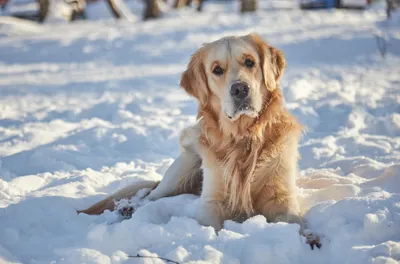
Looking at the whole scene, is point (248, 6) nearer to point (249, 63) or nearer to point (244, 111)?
point (249, 63)

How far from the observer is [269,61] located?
152 inches

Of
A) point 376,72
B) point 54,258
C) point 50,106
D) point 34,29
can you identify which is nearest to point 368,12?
point 376,72

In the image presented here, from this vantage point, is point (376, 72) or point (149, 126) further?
point (376, 72)

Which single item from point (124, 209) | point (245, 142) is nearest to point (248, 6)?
point (245, 142)

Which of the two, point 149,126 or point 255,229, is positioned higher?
point 255,229

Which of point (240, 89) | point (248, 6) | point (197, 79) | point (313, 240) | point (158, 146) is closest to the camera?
point (313, 240)

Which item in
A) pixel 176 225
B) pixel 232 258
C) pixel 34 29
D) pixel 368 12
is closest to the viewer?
pixel 232 258

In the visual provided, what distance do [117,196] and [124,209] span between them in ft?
0.92

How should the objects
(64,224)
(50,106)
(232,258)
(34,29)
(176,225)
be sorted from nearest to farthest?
(232,258), (176,225), (64,224), (50,106), (34,29)

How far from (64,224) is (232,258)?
1333mm

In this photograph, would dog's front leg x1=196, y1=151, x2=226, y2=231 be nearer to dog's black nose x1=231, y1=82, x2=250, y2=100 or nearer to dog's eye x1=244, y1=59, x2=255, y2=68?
dog's black nose x1=231, y1=82, x2=250, y2=100

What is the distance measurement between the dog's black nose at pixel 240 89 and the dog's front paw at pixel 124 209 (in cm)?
115

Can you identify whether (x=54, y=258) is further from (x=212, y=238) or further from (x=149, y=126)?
(x=149, y=126)

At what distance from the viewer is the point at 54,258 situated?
3.03 meters
